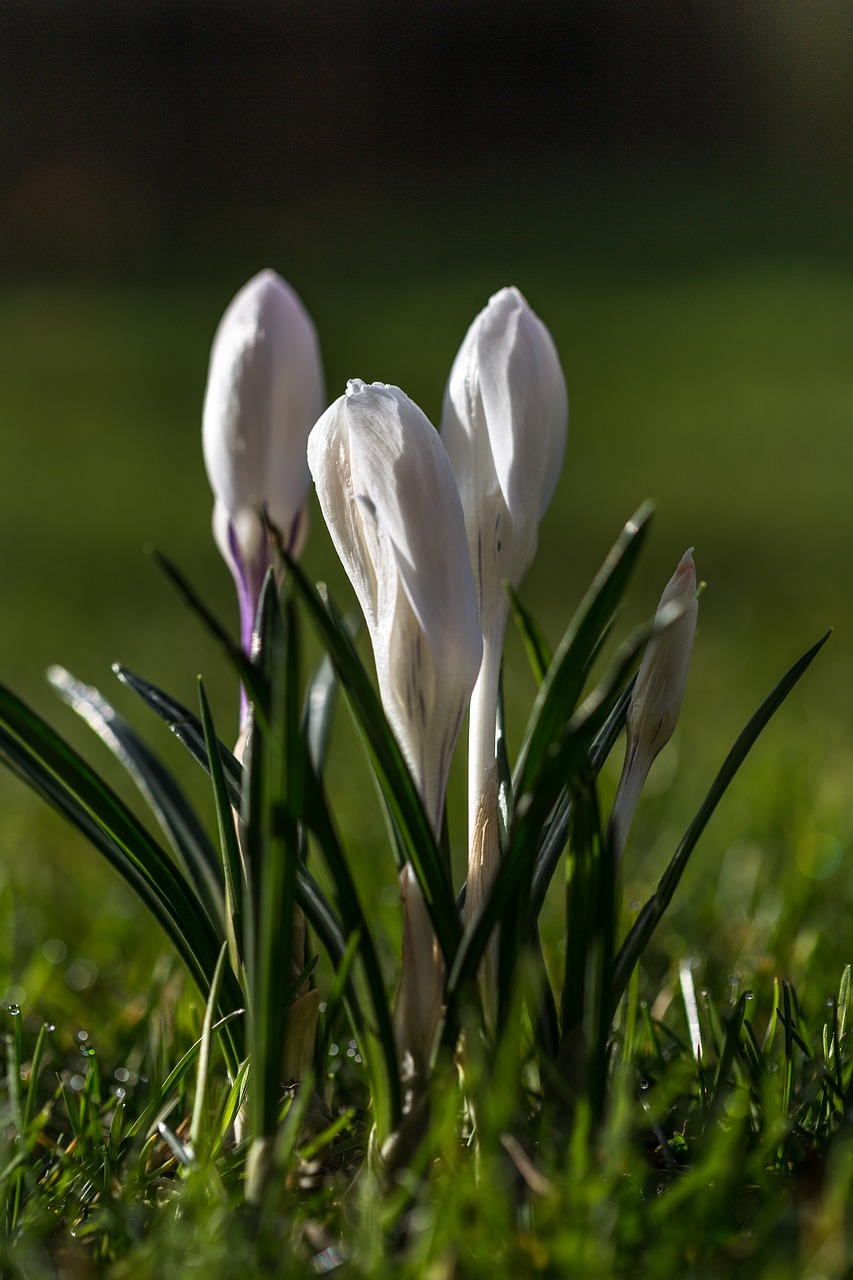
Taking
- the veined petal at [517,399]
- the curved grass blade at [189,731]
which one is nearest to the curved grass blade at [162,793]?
the curved grass blade at [189,731]

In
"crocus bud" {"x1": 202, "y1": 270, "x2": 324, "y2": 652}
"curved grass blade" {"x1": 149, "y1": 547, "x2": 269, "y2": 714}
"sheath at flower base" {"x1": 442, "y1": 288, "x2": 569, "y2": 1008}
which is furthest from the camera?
"crocus bud" {"x1": 202, "y1": 270, "x2": 324, "y2": 652}

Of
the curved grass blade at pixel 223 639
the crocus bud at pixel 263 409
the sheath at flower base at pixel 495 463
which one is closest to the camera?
the curved grass blade at pixel 223 639

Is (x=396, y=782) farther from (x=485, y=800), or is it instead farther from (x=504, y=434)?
(x=504, y=434)

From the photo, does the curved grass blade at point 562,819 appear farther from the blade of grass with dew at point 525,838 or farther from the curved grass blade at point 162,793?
the curved grass blade at point 162,793

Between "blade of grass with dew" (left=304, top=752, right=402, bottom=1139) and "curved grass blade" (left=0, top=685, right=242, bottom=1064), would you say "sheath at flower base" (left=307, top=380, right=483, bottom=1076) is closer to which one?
"blade of grass with dew" (left=304, top=752, right=402, bottom=1139)

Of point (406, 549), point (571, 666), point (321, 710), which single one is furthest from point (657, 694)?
point (321, 710)

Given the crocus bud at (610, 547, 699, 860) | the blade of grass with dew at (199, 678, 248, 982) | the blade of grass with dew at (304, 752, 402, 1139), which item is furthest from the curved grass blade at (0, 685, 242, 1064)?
the crocus bud at (610, 547, 699, 860)

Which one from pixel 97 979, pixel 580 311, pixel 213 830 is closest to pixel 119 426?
pixel 580 311
